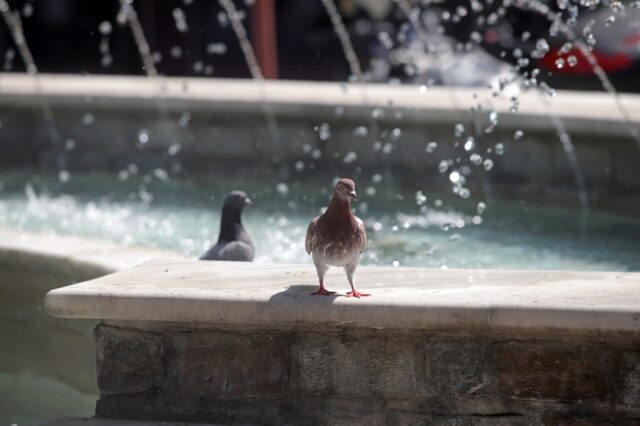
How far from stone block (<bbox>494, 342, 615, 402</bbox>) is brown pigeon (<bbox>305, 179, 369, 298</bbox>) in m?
0.51

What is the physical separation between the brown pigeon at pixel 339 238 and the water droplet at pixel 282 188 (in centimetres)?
480

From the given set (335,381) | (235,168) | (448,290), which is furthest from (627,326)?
(235,168)

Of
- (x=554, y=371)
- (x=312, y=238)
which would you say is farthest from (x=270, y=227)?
(x=554, y=371)

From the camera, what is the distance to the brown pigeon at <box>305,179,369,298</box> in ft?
13.5

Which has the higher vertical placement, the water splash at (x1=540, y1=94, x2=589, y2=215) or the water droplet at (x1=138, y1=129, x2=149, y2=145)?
the water droplet at (x1=138, y1=129, x2=149, y2=145)

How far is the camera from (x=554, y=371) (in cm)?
391

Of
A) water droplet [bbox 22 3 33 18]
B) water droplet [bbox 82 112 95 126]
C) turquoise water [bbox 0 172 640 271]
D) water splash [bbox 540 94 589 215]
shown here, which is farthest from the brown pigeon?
water droplet [bbox 22 3 33 18]

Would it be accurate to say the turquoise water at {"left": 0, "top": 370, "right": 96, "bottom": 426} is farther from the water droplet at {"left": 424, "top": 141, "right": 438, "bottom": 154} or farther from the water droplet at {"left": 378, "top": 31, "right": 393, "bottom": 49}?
the water droplet at {"left": 378, "top": 31, "right": 393, "bottom": 49}

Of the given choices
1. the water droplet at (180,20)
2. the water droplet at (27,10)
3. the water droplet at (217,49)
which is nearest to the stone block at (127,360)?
the water droplet at (180,20)

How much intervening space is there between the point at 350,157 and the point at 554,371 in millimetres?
5073

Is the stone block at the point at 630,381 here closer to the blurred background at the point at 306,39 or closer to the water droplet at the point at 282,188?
the water droplet at the point at 282,188

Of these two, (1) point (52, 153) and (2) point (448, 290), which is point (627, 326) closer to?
(2) point (448, 290)

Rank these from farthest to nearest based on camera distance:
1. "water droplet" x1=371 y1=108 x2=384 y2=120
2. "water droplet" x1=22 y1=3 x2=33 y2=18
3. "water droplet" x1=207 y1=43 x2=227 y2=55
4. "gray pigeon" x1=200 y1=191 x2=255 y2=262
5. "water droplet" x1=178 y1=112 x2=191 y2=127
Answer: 1. "water droplet" x1=22 y1=3 x2=33 y2=18
2. "water droplet" x1=207 y1=43 x2=227 y2=55
3. "water droplet" x1=178 y1=112 x2=191 y2=127
4. "water droplet" x1=371 y1=108 x2=384 y2=120
5. "gray pigeon" x1=200 y1=191 x2=255 y2=262

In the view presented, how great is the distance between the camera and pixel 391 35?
1995 cm
